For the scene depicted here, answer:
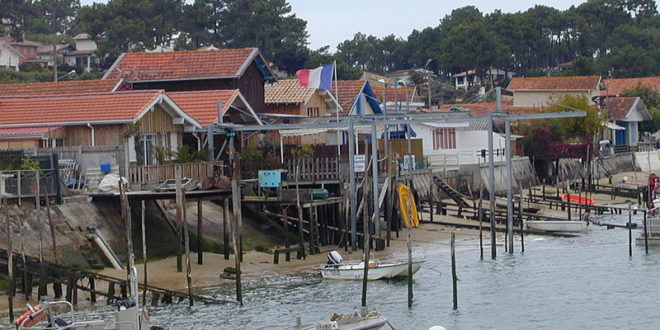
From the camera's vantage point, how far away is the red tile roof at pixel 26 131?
4812 cm

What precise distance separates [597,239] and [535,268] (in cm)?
1102

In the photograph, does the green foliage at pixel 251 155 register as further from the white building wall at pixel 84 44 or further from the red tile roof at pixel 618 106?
the white building wall at pixel 84 44

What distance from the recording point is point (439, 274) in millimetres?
46000

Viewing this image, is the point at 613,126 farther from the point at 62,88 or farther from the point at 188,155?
the point at 188,155

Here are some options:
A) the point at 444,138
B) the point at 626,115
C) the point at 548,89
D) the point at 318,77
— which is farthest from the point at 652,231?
the point at 626,115

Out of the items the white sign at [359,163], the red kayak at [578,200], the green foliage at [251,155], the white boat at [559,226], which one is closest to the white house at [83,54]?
the red kayak at [578,200]

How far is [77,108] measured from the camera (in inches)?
1953

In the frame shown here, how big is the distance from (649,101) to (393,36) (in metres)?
60.3

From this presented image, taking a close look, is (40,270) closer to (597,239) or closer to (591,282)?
(591,282)

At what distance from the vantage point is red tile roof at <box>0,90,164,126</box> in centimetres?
4853

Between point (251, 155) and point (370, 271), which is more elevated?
point (251, 155)

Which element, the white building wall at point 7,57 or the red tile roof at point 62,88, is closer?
the red tile roof at point 62,88

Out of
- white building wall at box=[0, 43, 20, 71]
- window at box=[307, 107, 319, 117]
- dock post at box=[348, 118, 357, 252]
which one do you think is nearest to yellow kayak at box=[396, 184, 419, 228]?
dock post at box=[348, 118, 357, 252]

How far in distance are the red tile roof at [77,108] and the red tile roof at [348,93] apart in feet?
74.1
